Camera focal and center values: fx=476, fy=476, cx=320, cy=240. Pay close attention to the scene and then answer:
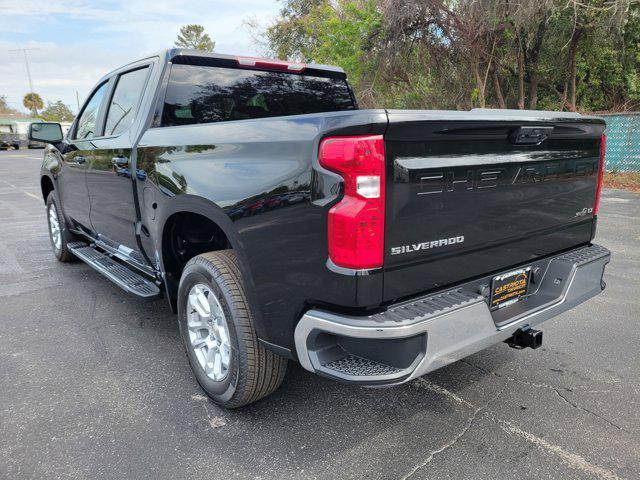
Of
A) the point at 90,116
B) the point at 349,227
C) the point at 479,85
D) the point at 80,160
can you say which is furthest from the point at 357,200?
the point at 479,85

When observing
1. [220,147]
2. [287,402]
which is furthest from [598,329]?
[220,147]

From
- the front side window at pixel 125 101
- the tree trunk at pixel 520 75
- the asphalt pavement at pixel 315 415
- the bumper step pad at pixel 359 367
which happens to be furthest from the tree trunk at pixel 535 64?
the bumper step pad at pixel 359 367

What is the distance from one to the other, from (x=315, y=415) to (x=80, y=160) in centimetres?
313

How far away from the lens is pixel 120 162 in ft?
11.3

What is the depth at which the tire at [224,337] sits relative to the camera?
2.40 m

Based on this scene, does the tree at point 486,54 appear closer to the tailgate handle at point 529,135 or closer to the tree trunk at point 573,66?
the tree trunk at point 573,66

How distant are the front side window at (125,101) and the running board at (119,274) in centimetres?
112

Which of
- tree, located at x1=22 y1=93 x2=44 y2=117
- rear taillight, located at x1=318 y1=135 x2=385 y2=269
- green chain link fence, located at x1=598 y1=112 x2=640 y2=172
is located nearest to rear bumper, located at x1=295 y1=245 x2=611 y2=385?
rear taillight, located at x1=318 y1=135 x2=385 y2=269

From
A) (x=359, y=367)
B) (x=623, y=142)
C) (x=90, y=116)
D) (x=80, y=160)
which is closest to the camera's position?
(x=359, y=367)

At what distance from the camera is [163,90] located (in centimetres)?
332

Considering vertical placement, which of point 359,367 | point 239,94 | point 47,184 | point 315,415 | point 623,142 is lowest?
point 315,415

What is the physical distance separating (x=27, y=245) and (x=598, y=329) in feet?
23.1

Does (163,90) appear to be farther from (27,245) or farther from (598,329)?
(27,245)

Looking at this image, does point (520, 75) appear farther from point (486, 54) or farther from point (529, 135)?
point (529, 135)
